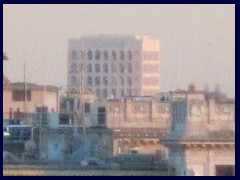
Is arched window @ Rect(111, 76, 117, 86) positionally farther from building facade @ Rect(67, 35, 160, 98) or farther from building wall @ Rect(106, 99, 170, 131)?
building wall @ Rect(106, 99, 170, 131)

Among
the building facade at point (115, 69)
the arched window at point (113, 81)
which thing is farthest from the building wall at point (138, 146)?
the arched window at point (113, 81)

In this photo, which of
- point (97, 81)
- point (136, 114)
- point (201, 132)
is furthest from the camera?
point (97, 81)

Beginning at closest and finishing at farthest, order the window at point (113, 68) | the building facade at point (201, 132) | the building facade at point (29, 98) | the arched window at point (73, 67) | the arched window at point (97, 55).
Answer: the building facade at point (201, 132)
the building facade at point (29, 98)
the arched window at point (73, 67)
the arched window at point (97, 55)
the window at point (113, 68)

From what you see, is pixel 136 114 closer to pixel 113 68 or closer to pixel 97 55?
pixel 97 55

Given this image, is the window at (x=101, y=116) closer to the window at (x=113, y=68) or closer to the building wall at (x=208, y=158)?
the building wall at (x=208, y=158)

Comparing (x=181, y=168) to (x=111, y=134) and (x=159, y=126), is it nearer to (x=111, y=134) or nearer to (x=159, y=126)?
(x=111, y=134)

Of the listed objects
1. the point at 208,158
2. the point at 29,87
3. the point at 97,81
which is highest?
the point at 97,81

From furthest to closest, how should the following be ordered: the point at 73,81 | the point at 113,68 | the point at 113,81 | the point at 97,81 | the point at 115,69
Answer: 1. the point at 115,69
2. the point at 113,68
3. the point at 113,81
4. the point at 97,81
5. the point at 73,81

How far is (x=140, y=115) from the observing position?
12.1m

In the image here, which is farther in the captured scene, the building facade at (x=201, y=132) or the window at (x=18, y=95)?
the window at (x=18, y=95)

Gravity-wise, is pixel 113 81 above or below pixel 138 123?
above

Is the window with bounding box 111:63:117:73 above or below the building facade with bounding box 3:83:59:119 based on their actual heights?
above

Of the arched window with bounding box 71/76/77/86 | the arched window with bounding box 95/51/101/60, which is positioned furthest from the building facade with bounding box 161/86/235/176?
the arched window with bounding box 95/51/101/60

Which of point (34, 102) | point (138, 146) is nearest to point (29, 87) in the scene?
point (34, 102)
